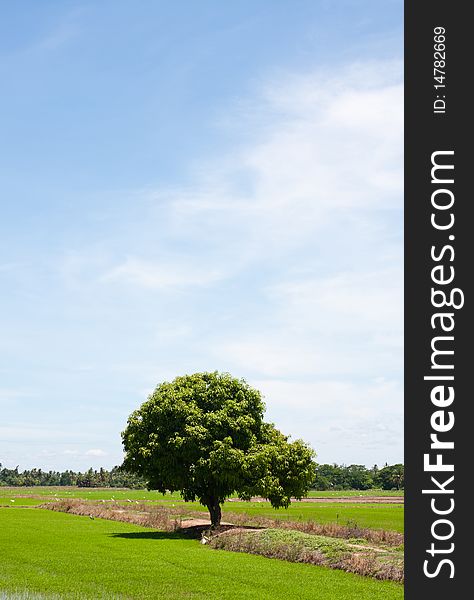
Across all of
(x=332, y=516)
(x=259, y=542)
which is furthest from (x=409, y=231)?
(x=332, y=516)

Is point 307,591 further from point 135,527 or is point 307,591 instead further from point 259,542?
point 135,527

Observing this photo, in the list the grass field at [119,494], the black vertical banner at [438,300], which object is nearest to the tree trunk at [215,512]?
the black vertical banner at [438,300]

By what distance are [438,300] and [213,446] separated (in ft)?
114

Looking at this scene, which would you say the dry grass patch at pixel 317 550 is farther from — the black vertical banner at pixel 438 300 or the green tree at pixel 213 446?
the black vertical banner at pixel 438 300

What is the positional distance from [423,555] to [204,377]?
3859cm

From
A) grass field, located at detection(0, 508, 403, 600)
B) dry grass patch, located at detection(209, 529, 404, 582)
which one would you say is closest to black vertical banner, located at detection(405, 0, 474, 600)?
grass field, located at detection(0, 508, 403, 600)

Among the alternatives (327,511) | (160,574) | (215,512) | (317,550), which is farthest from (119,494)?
(160,574)

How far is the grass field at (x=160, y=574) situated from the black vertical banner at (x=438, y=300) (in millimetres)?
11883

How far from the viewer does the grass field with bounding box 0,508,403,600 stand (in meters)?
25.9

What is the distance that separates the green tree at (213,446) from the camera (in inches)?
1869

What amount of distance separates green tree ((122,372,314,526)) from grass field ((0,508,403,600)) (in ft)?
16.4

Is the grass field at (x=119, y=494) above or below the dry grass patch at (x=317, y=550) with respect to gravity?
below

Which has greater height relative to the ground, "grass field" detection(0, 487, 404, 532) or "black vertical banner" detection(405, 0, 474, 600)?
"black vertical banner" detection(405, 0, 474, 600)

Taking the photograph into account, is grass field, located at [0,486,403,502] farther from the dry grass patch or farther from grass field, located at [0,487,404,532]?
the dry grass patch
